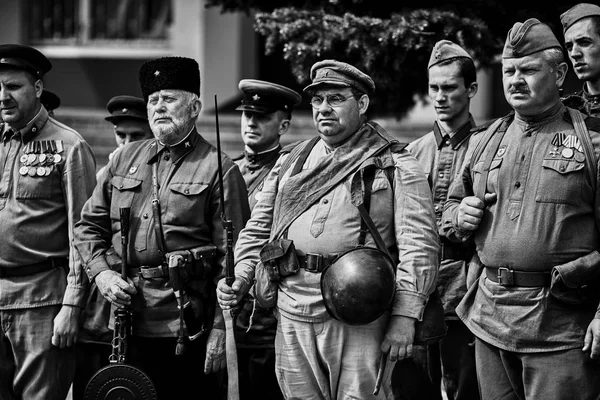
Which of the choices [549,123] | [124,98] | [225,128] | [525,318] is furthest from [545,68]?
[225,128]

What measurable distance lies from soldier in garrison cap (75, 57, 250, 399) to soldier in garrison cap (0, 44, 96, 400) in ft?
1.12

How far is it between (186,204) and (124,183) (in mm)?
414

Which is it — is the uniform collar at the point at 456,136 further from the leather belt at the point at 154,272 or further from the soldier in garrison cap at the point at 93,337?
the soldier in garrison cap at the point at 93,337

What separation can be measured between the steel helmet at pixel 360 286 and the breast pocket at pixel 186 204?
3.89ft

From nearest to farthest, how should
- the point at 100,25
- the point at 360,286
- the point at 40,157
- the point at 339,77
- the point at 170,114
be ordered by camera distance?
the point at 360,286, the point at 339,77, the point at 170,114, the point at 40,157, the point at 100,25

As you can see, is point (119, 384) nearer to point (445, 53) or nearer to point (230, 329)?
point (230, 329)

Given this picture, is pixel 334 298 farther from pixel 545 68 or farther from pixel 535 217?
pixel 545 68

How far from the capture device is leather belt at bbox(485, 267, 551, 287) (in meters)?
5.00

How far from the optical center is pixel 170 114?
6023 millimetres

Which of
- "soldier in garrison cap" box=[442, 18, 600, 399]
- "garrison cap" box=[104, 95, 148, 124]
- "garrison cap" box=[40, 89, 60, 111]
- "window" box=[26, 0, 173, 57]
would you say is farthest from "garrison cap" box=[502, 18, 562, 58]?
"window" box=[26, 0, 173, 57]

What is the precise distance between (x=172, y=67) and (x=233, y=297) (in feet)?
4.87

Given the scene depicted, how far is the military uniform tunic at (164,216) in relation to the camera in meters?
5.91

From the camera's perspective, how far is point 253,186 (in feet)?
22.8

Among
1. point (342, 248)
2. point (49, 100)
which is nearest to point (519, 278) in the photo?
point (342, 248)
